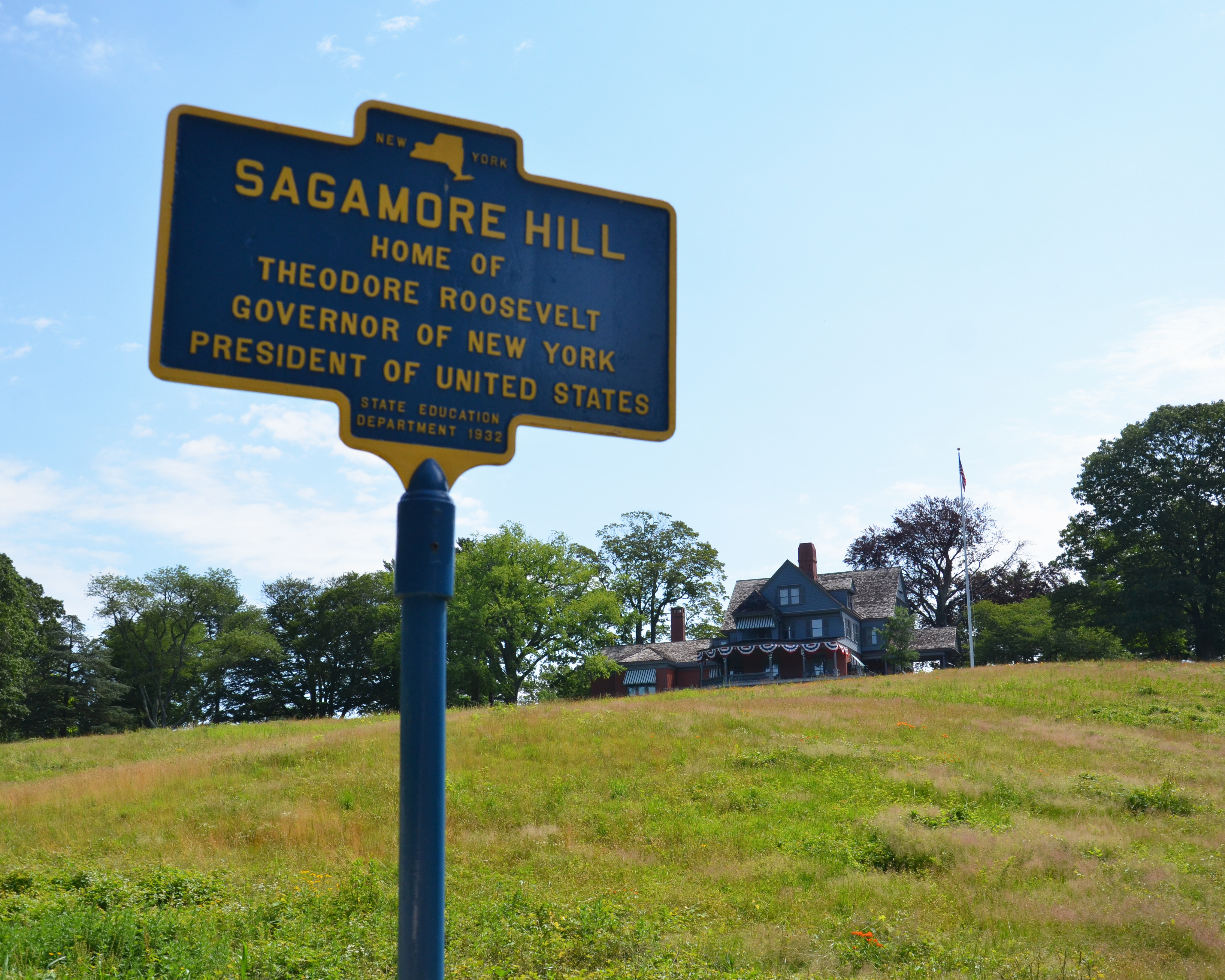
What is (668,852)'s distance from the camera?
13.9m

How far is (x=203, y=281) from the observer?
3.10 meters

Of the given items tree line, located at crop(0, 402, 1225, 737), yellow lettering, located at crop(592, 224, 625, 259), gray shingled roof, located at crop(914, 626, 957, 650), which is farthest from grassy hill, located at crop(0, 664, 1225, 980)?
gray shingled roof, located at crop(914, 626, 957, 650)

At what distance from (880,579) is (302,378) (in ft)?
220

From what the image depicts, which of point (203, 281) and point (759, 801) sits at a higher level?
point (203, 281)

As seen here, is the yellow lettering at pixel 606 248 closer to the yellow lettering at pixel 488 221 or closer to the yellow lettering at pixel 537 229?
the yellow lettering at pixel 537 229

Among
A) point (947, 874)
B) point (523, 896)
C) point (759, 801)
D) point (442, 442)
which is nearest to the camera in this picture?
point (442, 442)

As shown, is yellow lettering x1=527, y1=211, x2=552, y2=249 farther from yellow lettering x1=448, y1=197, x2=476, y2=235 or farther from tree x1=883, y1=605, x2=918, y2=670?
tree x1=883, y1=605, x2=918, y2=670

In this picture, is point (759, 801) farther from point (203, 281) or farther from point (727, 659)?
point (727, 659)

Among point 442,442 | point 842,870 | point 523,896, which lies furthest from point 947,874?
point 442,442

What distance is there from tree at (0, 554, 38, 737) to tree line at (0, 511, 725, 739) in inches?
6.2

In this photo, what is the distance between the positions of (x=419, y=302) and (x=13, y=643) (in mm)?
63531

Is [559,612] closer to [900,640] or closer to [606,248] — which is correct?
[900,640]

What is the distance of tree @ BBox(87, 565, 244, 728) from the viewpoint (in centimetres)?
7325

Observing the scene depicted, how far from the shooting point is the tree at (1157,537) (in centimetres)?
5231
